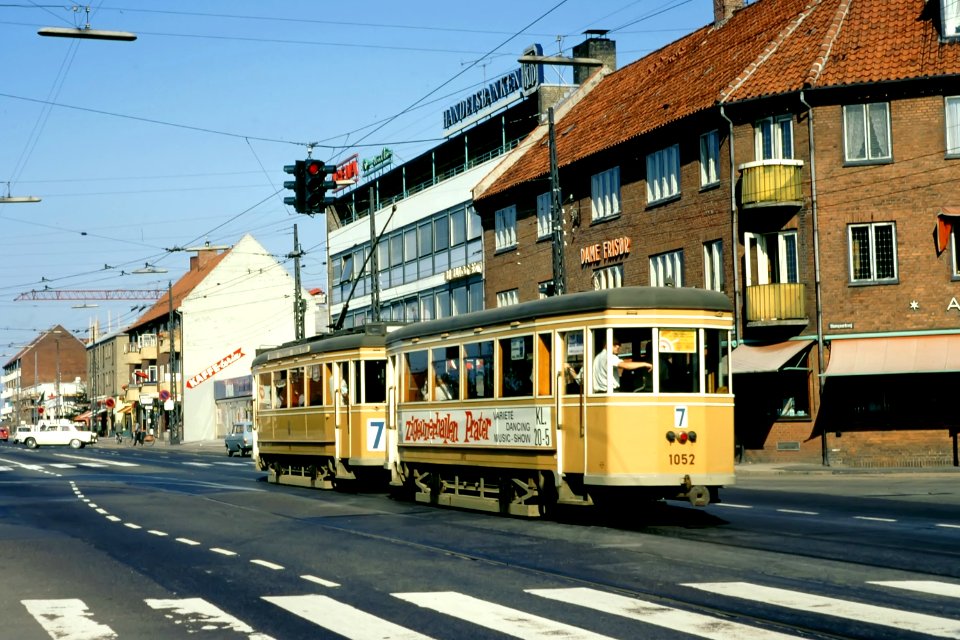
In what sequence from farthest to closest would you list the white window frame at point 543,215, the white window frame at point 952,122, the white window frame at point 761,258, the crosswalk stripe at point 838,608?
the white window frame at point 543,215 < the white window frame at point 761,258 < the white window frame at point 952,122 < the crosswalk stripe at point 838,608

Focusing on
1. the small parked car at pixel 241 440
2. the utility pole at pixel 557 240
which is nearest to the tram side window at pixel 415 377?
the utility pole at pixel 557 240

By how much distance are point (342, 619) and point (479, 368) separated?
10.3 meters

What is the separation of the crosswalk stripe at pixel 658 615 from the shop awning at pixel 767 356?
24684mm

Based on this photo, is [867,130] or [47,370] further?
[47,370]

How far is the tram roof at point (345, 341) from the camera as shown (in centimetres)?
2530

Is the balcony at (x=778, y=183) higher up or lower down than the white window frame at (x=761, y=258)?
higher up

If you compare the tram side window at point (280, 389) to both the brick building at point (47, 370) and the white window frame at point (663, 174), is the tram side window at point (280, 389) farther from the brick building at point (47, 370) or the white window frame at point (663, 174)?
the brick building at point (47, 370)

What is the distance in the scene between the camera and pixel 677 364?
17.1 meters

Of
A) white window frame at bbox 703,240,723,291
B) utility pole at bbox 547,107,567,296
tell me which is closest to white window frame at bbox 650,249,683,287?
white window frame at bbox 703,240,723,291

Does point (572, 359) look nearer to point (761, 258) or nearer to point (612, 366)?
point (612, 366)

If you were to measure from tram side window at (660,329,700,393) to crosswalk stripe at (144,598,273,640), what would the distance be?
308 inches

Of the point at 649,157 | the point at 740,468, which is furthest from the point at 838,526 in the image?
the point at 649,157

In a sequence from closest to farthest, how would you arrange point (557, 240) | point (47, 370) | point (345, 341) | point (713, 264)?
point (345, 341), point (557, 240), point (713, 264), point (47, 370)

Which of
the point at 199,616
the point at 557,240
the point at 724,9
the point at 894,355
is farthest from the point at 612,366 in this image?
the point at 724,9
